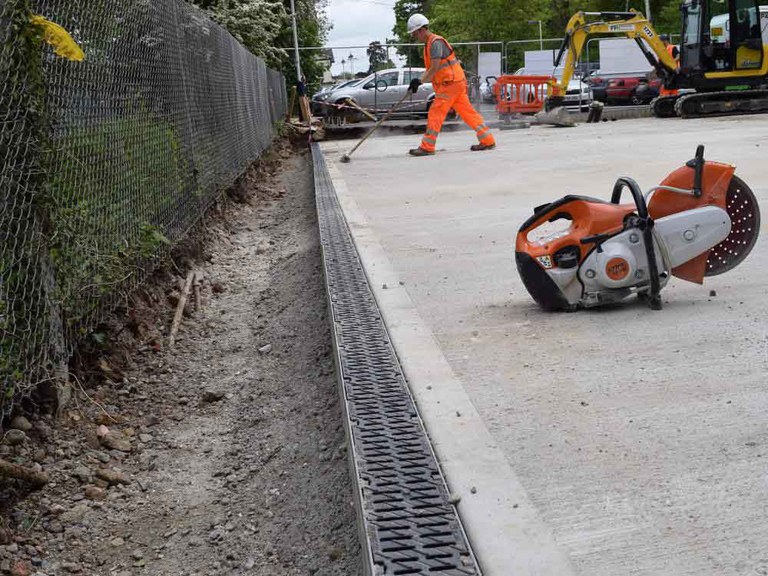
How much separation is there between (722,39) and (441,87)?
34.6 feet

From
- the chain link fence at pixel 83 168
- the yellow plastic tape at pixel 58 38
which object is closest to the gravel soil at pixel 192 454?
the chain link fence at pixel 83 168

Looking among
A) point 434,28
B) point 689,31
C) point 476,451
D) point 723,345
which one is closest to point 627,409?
point 476,451

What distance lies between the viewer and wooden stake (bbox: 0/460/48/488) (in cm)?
339

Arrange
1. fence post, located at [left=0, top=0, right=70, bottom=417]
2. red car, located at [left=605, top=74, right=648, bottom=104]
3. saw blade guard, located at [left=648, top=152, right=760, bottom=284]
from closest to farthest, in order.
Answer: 1. fence post, located at [left=0, top=0, right=70, bottom=417]
2. saw blade guard, located at [left=648, top=152, right=760, bottom=284]
3. red car, located at [left=605, top=74, right=648, bottom=104]

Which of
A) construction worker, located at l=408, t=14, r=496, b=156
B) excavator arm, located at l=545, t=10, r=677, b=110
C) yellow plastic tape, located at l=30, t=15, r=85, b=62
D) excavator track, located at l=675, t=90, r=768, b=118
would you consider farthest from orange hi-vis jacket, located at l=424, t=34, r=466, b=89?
yellow plastic tape, located at l=30, t=15, r=85, b=62

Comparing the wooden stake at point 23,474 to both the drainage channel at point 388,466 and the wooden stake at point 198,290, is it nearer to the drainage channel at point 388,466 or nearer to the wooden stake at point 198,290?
the drainage channel at point 388,466

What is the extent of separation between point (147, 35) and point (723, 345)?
13.7 ft

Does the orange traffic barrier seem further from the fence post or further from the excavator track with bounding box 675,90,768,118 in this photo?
the fence post

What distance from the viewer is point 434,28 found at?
71.3 meters

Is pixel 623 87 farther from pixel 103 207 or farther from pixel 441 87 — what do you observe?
pixel 103 207

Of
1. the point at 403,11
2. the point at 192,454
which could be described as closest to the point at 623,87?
the point at 192,454

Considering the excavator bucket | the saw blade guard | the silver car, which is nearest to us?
the saw blade guard

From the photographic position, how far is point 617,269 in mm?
4898

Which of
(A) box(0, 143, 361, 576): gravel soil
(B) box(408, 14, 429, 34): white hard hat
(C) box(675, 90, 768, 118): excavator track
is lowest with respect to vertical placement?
(A) box(0, 143, 361, 576): gravel soil
